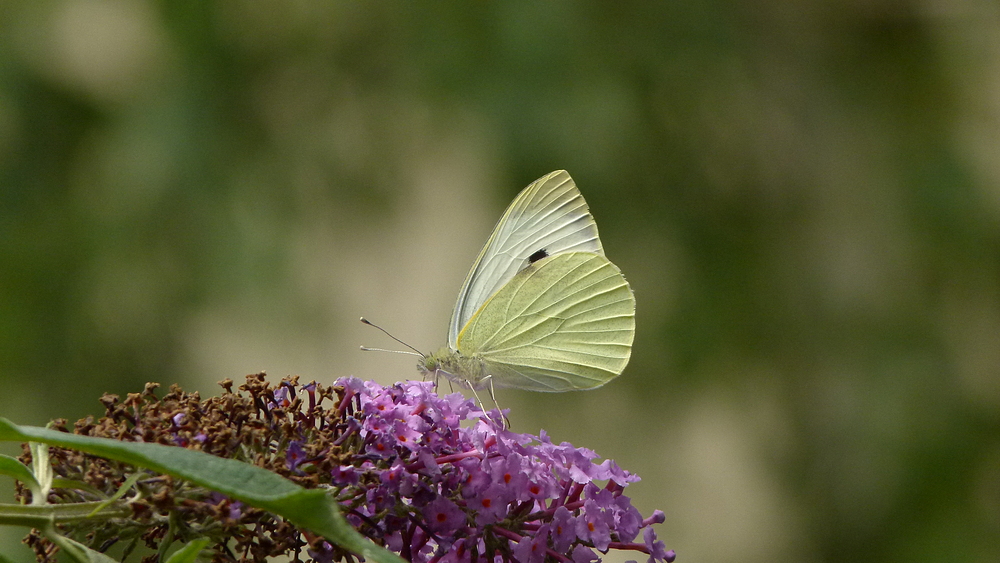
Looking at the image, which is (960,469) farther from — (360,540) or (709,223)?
(360,540)

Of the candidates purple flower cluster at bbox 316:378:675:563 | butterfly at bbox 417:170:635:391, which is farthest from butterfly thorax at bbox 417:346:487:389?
purple flower cluster at bbox 316:378:675:563

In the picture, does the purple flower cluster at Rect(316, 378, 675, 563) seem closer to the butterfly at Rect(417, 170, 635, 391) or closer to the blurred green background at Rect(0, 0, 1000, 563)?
the butterfly at Rect(417, 170, 635, 391)

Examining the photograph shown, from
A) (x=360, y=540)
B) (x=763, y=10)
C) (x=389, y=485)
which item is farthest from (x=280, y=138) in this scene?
(x=360, y=540)

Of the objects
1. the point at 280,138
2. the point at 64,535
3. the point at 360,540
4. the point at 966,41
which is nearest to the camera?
the point at 360,540

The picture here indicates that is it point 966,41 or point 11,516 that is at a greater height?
point 966,41

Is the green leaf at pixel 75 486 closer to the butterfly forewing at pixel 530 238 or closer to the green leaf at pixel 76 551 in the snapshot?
the green leaf at pixel 76 551

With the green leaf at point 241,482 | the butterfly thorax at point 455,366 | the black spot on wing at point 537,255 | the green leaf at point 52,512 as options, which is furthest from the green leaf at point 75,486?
the black spot on wing at point 537,255
